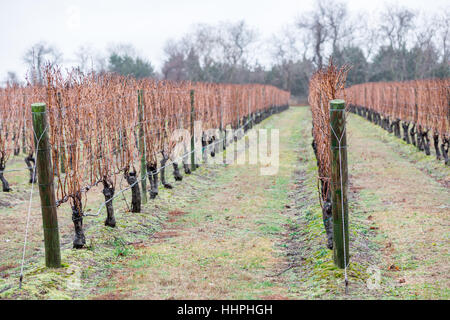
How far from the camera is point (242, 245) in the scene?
671 centimetres

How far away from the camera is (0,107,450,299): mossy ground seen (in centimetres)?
502

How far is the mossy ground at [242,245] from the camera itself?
5.02m

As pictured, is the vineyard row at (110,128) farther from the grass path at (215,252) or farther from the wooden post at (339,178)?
the wooden post at (339,178)

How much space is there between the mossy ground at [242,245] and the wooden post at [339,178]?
27 cm

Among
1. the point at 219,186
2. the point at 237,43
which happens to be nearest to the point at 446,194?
the point at 219,186

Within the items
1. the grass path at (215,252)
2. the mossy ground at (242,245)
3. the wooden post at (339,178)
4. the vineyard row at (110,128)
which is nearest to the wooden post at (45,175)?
the vineyard row at (110,128)

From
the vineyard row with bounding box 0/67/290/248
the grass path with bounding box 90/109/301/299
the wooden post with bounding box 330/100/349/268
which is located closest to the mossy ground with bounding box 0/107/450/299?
the grass path with bounding box 90/109/301/299

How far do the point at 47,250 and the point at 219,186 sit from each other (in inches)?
249

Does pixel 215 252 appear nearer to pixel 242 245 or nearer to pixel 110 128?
pixel 242 245

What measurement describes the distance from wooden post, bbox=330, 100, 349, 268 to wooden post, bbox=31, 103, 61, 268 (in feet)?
10.0

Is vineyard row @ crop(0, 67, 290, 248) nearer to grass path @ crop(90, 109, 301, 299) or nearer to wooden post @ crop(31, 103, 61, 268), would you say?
wooden post @ crop(31, 103, 61, 268)

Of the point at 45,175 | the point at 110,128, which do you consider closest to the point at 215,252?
the point at 45,175

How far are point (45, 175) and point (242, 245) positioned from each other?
2822 millimetres

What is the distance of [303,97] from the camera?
2657 inches
